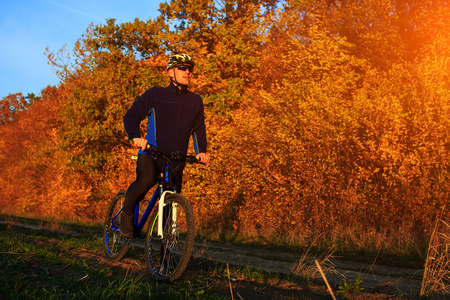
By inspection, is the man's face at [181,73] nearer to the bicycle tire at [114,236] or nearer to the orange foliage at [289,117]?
the bicycle tire at [114,236]

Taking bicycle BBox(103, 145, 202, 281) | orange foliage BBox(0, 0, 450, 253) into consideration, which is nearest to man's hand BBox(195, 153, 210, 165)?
bicycle BBox(103, 145, 202, 281)

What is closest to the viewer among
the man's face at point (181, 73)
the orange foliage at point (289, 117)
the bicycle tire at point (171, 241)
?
the bicycle tire at point (171, 241)

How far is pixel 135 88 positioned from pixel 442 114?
13.4 meters

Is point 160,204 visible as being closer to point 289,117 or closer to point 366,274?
point 366,274

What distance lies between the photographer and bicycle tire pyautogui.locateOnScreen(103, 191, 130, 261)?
18.2 feet

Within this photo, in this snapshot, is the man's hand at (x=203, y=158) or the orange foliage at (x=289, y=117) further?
the orange foliage at (x=289, y=117)

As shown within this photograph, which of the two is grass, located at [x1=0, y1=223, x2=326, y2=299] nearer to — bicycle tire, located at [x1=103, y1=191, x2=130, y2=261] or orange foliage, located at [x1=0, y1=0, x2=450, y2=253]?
bicycle tire, located at [x1=103, y1=191, x2=130, y2=261]

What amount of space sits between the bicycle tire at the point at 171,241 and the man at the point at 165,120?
41 centimetres

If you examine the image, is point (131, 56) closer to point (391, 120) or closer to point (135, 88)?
point (135, 88)

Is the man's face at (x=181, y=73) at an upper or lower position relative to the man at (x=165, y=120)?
upper

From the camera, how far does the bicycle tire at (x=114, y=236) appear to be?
18.2ft

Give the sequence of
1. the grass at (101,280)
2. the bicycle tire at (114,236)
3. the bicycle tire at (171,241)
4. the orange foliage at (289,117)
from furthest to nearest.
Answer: the orange foliage at (289,117) < the bicycle tire at (114,236) < the bicycle tire at (171,241) < the grass at (101,280)

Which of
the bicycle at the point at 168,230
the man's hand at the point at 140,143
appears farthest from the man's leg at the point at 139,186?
the man's hand at the point at 140,143

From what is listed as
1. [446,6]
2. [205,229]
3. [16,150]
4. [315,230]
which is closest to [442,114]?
[315,230]
